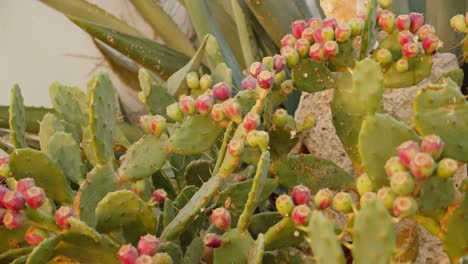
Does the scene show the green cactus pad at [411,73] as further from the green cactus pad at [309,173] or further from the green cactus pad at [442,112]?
the green cactus pad at [442,112]

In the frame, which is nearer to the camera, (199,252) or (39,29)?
(199,252)

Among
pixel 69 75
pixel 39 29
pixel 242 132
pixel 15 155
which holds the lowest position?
pixel 69 75

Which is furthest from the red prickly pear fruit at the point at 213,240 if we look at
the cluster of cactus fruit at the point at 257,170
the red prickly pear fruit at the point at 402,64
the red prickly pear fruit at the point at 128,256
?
the red prickly pear fruit at the point at 402,64

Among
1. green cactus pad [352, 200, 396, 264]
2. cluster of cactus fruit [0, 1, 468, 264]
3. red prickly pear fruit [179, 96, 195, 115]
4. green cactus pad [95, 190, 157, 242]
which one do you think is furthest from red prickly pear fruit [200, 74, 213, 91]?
green cactus pad [352, 200, 396, 264]

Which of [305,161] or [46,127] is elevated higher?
[46,127]

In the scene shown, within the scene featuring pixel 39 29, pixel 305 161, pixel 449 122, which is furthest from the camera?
pixel 39 29

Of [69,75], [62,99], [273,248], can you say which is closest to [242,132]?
[273,248]

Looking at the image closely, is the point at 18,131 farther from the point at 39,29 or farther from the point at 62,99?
the point at 39,29
